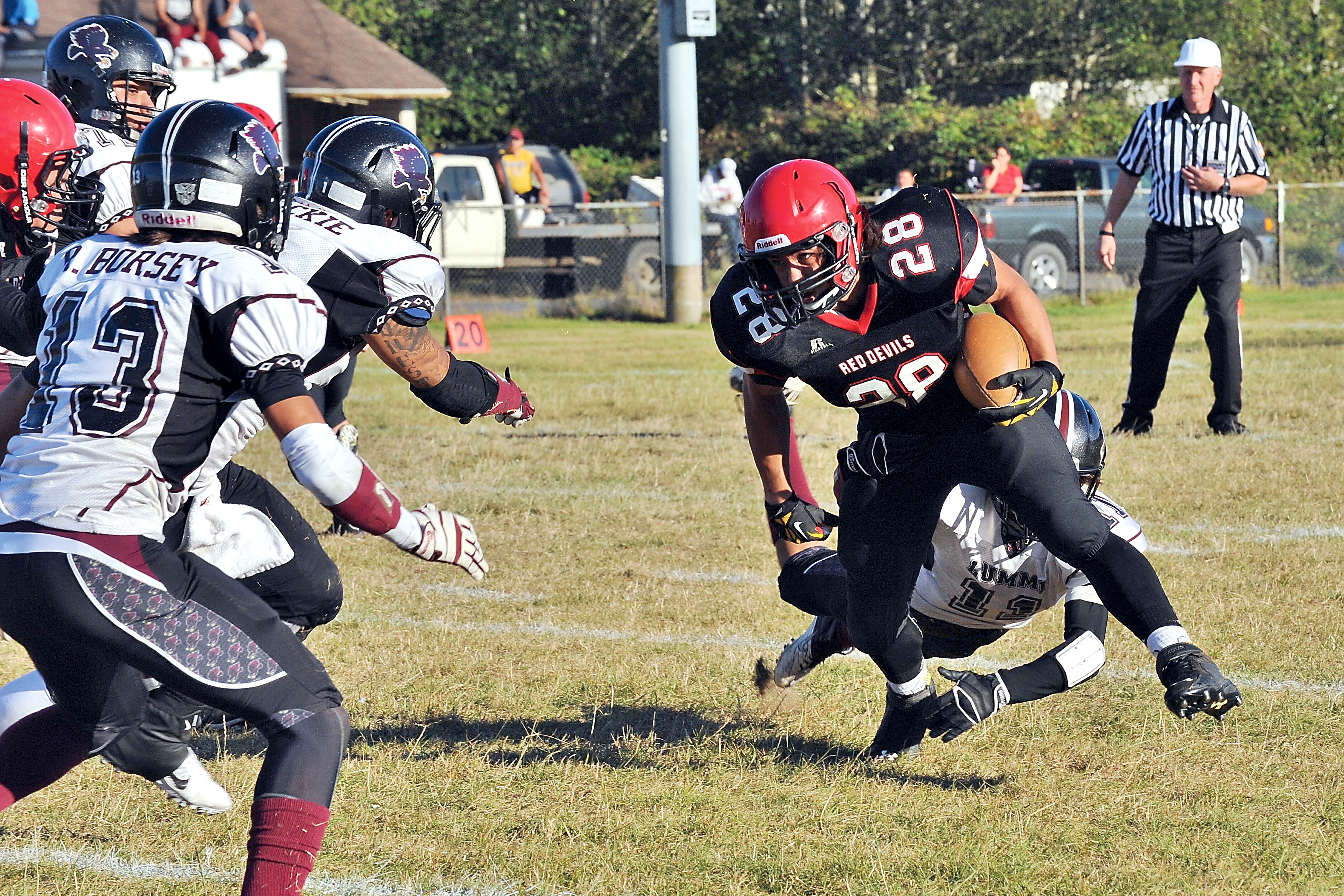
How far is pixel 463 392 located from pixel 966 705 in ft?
5.12

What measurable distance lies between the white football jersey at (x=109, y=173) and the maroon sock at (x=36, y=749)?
1.52 m

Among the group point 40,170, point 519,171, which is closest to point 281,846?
point 40,170

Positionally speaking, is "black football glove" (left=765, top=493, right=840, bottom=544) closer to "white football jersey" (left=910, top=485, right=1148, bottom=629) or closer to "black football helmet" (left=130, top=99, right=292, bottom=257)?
"white football jersey" (left=910, top=485, right=1148, bottom=629)

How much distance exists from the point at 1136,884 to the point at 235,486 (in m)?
2.35

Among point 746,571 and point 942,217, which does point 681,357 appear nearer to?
point 746,571

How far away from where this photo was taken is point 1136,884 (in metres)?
3.20

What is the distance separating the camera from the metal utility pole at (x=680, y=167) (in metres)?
16.5

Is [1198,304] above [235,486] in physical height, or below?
below

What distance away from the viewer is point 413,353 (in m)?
3.96

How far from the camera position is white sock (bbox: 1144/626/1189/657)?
348cm

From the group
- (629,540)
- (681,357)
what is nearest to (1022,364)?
(629,540)

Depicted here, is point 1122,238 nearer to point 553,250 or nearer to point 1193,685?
point 553,250

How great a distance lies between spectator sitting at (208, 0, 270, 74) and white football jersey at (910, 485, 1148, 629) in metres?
14.6

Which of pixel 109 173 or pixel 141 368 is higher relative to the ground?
pixel 109 173
